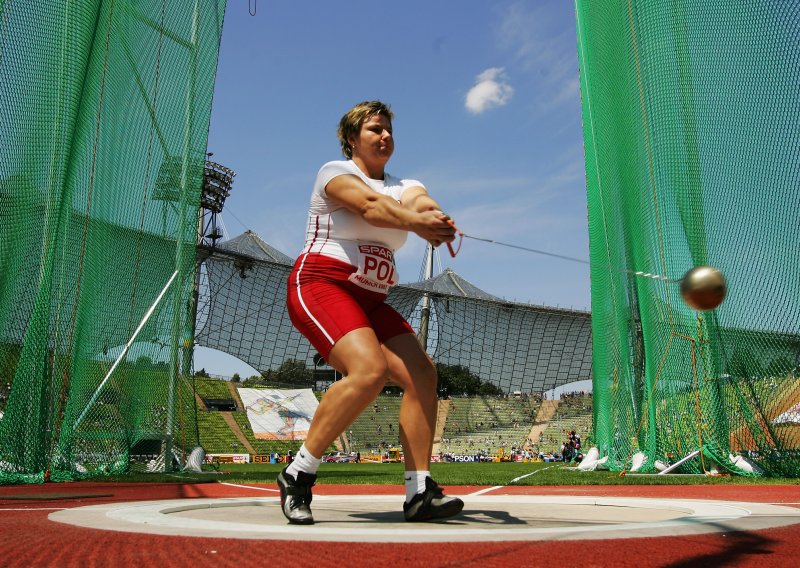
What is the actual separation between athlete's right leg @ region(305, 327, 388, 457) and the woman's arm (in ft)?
1.54

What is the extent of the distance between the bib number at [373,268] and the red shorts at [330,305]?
0.03m

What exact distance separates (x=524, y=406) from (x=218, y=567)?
53635mm

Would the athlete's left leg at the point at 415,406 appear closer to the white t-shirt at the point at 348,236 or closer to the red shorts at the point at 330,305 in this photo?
the red shorts at the point at 330,305

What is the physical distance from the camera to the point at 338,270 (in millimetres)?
2945

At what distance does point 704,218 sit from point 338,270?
17.9ft

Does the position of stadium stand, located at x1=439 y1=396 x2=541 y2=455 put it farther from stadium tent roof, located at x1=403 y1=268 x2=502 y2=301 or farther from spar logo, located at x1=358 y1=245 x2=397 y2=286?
spar logo, located at x1=358 y1=245 x2=397 y2=286

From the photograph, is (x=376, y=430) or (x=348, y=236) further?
(x=376, y=430)

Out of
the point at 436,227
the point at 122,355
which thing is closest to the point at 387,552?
the point at 436,227

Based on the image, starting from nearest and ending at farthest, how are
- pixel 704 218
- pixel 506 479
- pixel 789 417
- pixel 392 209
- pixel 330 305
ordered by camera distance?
pixel 392 209 < pixel 330 305 < pixel 789 417 < pixel 704 218 < pixel 506 479

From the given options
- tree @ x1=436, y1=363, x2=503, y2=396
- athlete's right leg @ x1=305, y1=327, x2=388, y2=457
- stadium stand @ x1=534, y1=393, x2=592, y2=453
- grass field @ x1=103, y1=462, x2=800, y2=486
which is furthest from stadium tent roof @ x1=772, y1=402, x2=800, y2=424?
tree @ x1=436, y1=363, x2=503, y2=396

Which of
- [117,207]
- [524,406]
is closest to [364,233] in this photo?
[117,207]

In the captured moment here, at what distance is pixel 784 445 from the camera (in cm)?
685

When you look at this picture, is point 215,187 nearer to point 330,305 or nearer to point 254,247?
point 254,247

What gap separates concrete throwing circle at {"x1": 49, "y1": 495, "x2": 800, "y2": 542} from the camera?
2.12 meters
